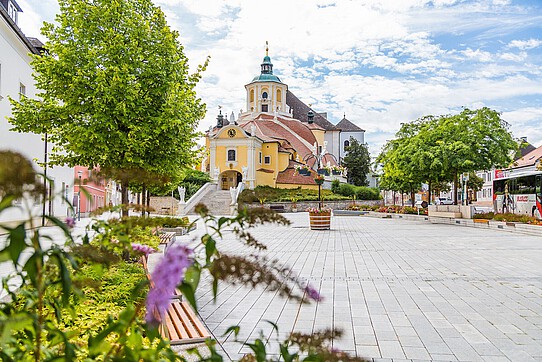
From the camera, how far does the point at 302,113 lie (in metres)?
91.1

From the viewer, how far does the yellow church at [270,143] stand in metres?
62.2

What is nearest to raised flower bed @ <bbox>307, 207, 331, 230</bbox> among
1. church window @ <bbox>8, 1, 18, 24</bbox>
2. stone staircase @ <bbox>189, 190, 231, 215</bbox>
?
church window @ <bbox>8, 1, 18, 24</bbox>

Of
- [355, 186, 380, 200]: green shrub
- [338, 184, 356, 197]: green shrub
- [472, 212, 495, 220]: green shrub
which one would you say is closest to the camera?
[472, 212, 495, 220]: green shrub

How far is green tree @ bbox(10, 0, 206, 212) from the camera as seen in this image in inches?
369

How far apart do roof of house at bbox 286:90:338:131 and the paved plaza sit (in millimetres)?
77549

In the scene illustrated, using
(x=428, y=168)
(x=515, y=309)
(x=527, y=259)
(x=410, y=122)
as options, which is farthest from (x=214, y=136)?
(x=515, y=309)

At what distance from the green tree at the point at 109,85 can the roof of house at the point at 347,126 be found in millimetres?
81234

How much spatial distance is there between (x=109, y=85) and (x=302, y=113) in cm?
8285

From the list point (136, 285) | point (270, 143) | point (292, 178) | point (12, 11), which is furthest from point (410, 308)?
point (270, 143)

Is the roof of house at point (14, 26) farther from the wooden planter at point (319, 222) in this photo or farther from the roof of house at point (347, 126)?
the roof of house at point (347, 126)

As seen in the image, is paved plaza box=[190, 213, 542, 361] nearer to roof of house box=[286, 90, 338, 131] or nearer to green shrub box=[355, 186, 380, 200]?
green shrub box=[355, 186, 380, 200]

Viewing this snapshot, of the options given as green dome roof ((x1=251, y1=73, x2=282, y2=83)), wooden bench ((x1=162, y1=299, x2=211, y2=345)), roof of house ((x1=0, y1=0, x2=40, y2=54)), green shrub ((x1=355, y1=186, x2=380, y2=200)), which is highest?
green dome roof ((x1=251, y1=73, x2=282, y2=83))

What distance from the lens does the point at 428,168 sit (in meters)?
27.5

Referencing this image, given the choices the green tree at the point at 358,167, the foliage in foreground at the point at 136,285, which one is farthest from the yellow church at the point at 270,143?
the foliage in foreground at the point at 136,285
